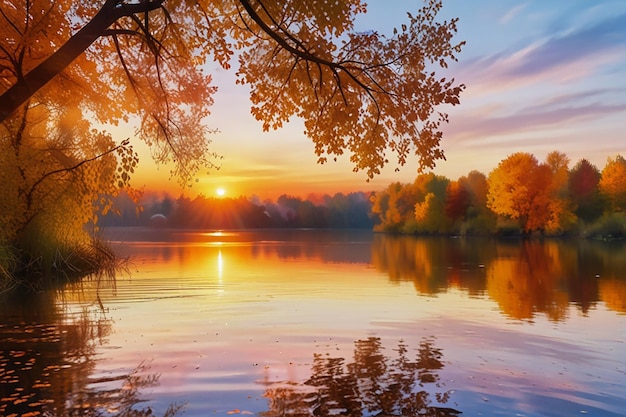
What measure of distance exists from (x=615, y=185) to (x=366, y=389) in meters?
89.4

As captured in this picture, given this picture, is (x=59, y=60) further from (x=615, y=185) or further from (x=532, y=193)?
(x=615, y=185)

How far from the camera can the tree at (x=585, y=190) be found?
295ft

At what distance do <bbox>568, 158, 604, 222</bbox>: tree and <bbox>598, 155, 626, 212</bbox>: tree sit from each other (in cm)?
148

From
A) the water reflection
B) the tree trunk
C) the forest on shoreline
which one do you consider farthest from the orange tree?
the forest on shoreline

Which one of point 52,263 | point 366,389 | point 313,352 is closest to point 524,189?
point 52,263

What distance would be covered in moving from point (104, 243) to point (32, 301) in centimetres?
1018

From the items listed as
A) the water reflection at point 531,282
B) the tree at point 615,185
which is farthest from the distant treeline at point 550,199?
the water reflection at point 531,282

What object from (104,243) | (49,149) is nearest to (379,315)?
(49,149)

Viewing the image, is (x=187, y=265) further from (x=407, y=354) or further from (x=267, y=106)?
(x=407, y=354)

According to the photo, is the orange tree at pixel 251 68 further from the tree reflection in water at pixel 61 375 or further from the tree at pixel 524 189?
the tree at pixel 524 189

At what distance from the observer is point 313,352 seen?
11312 mm

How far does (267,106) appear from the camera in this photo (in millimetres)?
13500

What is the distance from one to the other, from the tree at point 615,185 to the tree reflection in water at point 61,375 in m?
86.5

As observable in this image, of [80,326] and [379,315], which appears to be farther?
[379,315]
